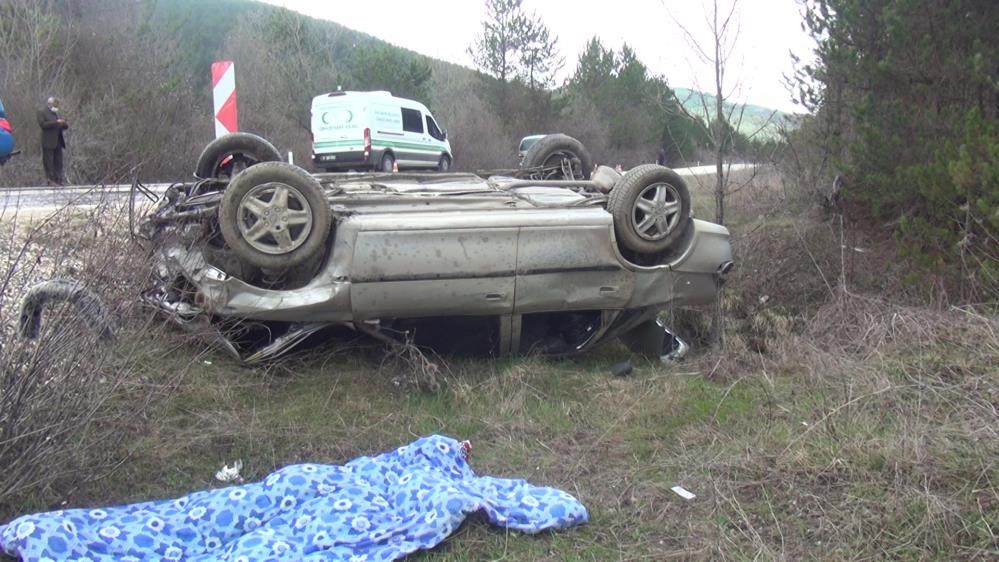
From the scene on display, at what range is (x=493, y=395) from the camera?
492cm

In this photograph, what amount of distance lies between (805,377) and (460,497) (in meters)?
2.51

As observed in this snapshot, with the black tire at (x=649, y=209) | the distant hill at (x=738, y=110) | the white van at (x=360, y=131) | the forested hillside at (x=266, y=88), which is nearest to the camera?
the black tire at (x=649, y=209)

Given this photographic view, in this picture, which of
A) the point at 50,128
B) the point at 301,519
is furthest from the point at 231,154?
the point at 50,128

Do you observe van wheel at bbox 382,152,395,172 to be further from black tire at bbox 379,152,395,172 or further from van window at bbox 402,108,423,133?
van window at bbox 402,108,423,133

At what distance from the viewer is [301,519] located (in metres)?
3.21

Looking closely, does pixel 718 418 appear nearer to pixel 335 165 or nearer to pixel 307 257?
pixel 307 257

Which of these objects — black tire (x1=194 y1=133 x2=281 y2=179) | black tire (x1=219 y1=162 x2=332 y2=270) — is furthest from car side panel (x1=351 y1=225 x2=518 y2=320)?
black tire (x1=194 y1=133 x2=281 y2=179)

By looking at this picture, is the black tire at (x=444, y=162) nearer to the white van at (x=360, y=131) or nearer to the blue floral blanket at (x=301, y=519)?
the white van at (x=360, y=131)

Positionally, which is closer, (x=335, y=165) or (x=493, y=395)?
(x=493, y=395)

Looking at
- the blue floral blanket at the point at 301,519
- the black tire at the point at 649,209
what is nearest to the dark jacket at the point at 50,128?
the black tire at the point at 649,209

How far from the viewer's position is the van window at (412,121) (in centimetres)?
2227

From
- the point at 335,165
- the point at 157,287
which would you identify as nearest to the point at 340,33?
the point at 335,165

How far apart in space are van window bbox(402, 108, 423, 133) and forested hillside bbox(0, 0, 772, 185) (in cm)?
396

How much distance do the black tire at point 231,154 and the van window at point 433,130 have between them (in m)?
17.5
